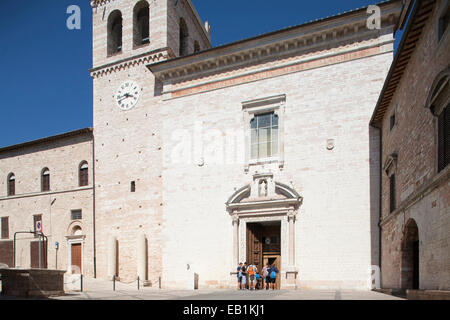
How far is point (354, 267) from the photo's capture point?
15.3m

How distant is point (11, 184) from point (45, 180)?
12.7 feet

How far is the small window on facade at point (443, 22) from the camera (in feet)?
25.1

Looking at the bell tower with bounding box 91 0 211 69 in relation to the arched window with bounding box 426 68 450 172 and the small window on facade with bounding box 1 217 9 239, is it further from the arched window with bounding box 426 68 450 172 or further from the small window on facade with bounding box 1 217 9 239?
→ the arched window with bounding box 426 68 450 172

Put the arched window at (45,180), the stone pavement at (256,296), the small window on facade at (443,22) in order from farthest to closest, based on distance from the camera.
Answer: the arched window at (45,180) → the stone pavement at (256,296) → the small window on facade at (443,22)

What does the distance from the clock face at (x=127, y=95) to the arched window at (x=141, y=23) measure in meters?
2.65

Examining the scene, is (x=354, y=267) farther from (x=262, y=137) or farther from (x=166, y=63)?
(x=166, y=63)

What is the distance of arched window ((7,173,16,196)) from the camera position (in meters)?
28.7

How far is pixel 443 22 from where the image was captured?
309 inches

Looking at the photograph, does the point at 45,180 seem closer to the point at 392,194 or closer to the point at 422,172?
the point at 392,194

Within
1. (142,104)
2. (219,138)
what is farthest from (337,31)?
(142,104)

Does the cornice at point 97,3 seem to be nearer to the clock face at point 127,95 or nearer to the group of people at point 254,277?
the clock face at point 127,95

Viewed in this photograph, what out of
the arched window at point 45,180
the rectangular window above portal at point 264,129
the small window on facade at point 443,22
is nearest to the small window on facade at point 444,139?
the small window on facade at point 443,22

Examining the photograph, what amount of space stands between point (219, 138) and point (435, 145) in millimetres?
11704

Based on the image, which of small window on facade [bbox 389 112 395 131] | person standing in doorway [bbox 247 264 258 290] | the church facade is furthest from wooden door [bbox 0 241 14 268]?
small window on facade [bbox 389 112 395 131]
